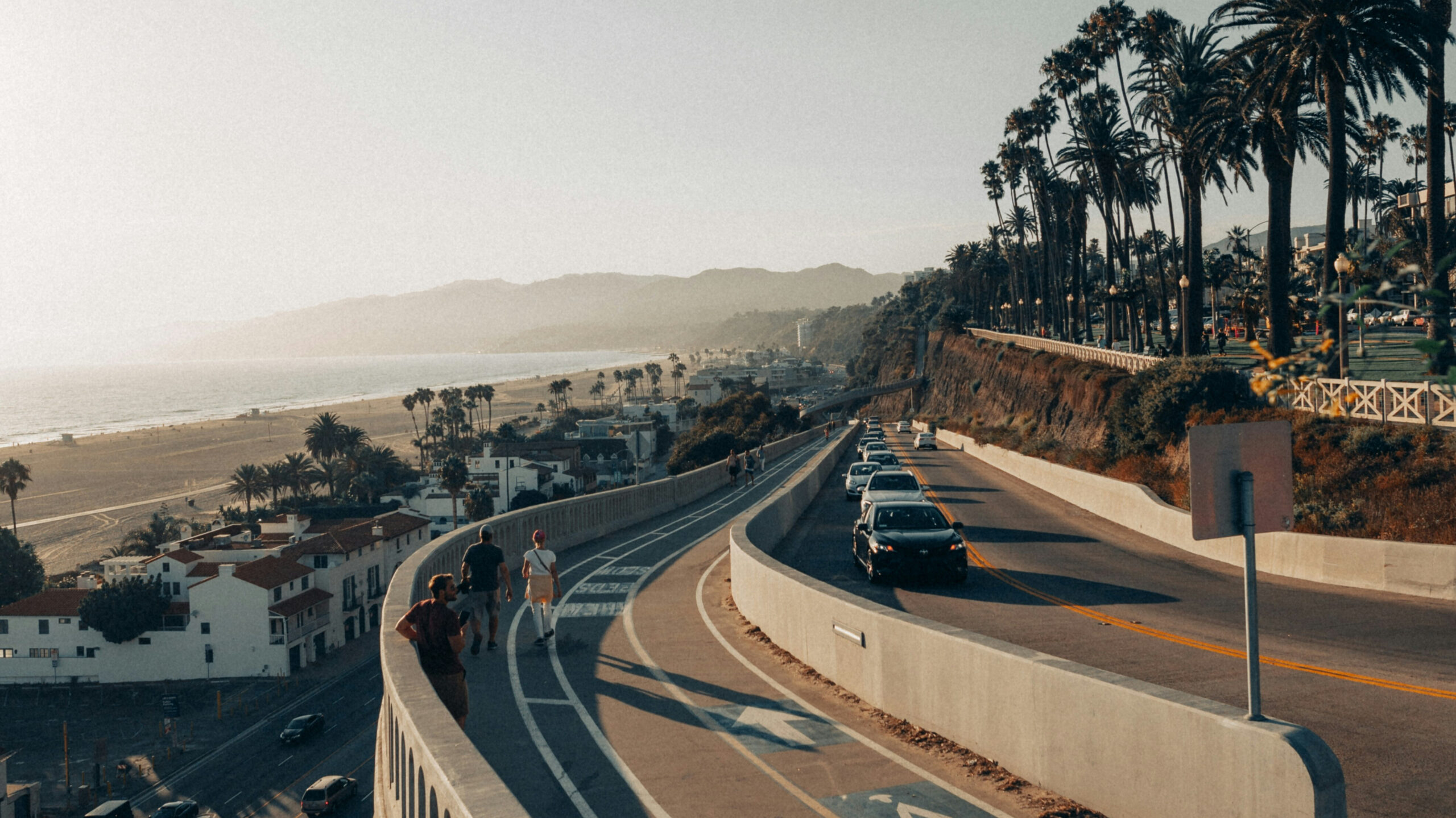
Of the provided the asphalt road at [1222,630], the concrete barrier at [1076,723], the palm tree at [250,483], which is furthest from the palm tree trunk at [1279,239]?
the palm tree at [250,483]

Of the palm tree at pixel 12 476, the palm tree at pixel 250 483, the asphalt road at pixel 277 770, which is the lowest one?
the asphalt road at pixel 277 770

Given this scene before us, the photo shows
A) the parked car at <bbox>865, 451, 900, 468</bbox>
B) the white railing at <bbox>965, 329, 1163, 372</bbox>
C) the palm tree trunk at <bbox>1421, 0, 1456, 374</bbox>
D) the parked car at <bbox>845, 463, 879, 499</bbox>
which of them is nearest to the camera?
the palm tree trunk at <bbox>1421, 0, 1456, 374</bbox>

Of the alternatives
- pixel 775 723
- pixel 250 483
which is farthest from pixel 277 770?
pixel 250 483

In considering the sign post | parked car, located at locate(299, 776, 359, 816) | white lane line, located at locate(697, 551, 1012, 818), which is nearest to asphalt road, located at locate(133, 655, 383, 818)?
parked car, located at locate(299, 776, 359, 816)

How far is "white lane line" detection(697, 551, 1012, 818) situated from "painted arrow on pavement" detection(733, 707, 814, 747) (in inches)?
15.3

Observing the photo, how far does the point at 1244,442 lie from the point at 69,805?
4651 centimetres

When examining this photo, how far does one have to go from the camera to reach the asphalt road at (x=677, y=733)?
7801 mm

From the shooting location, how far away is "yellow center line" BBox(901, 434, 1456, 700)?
386 inches

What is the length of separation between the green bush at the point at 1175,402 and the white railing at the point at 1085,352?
19.5 feet

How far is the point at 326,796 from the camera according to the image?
108 ft

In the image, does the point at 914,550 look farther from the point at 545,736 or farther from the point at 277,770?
the point at 277,770

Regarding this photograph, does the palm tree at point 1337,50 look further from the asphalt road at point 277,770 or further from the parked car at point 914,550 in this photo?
the asphalt road at point 277,770

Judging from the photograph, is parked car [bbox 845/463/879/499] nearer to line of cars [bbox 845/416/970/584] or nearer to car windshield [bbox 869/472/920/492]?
car windshield [bbox 869/472/920/492]

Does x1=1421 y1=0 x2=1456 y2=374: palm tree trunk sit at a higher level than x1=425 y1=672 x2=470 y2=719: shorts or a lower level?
higher
